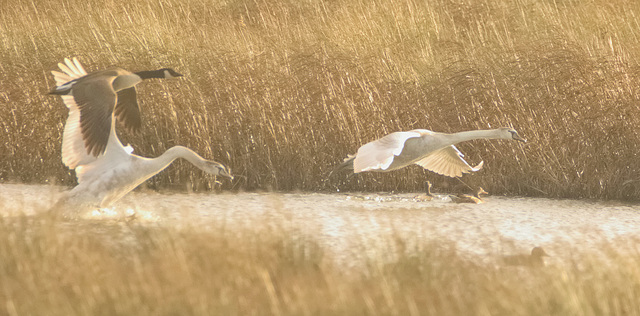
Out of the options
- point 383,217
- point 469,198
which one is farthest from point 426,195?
point 383,217

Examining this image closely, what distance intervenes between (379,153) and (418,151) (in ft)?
1.98

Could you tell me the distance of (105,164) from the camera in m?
4.74

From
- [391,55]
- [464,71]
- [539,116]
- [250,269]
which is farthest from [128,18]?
[250,269]

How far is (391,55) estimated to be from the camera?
7.38 meters

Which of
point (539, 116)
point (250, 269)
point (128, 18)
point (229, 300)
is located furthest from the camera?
point (128, 18)

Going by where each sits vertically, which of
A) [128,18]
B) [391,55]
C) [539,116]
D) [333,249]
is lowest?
[333,249]

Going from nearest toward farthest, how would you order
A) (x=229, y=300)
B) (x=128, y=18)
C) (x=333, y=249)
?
(x=229, y=300) < (x=333, y=249) < (x=128, y=18)

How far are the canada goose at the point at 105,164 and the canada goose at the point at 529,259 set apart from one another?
1561 mm

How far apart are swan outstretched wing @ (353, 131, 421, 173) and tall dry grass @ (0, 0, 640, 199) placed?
1567 millimetres

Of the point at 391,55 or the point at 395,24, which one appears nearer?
the point at 391,55

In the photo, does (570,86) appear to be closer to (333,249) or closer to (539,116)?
(539,116)

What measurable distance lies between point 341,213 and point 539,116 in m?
2.00

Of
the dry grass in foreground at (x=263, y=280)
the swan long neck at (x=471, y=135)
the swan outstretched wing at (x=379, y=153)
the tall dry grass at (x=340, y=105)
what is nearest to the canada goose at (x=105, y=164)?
the dry grass in foreground at (x=263, y=280)

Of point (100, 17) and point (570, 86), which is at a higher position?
point (100, 17)
